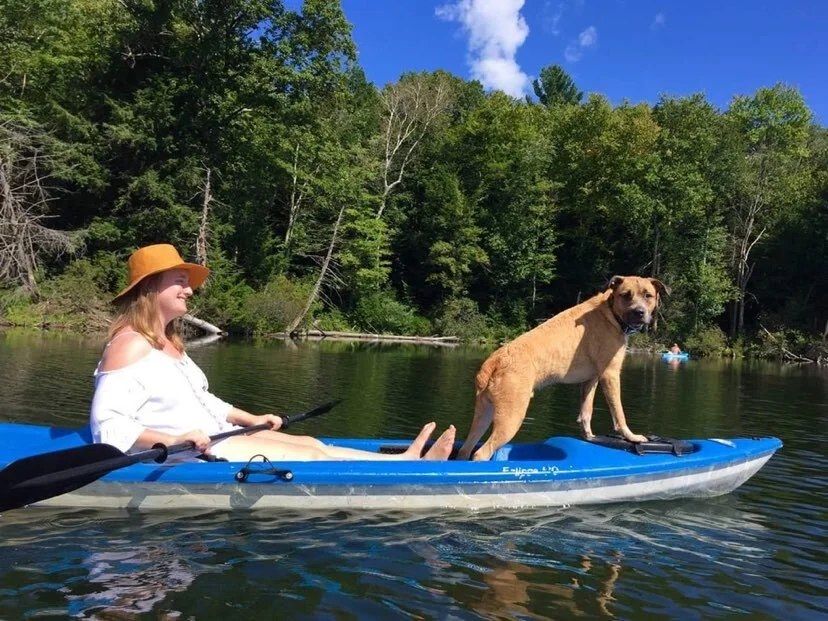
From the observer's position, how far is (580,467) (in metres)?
5.53

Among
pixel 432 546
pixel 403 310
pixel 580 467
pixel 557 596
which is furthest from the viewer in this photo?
pixel 403 310

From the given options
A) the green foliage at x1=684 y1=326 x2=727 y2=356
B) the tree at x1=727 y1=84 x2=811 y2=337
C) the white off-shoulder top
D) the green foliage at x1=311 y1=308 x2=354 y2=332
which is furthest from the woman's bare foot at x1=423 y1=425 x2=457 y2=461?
the tree at x1=727 y1=84 x2=811 y2=337

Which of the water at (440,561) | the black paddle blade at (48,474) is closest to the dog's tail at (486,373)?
the water at (440,561)

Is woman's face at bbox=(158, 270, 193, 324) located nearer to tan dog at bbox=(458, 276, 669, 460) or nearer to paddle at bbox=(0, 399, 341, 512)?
paddle at bbox=(0, 399, 341, 512)

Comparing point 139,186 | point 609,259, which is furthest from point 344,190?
point 609,259

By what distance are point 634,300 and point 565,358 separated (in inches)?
29.9

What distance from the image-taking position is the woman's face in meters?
4.48

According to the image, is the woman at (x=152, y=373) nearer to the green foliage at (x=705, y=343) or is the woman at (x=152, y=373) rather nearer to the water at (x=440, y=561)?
the water at (x=440, y=561)

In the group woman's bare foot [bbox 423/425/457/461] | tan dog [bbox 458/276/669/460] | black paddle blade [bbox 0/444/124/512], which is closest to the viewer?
black paddle blade [bbox 0/444/124/512]

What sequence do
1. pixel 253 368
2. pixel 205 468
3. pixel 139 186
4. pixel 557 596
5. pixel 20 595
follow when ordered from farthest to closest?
pixel 139 186 → pixel 253 368 → pixel 205 468 → pixel 557 596 → pixel 20 595

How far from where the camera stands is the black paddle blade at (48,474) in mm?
3824

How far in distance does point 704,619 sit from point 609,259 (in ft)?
118

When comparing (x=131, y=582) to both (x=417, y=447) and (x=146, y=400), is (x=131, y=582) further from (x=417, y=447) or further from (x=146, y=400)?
(x=417, y=447)

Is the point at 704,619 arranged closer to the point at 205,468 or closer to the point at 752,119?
the point at 205,468
